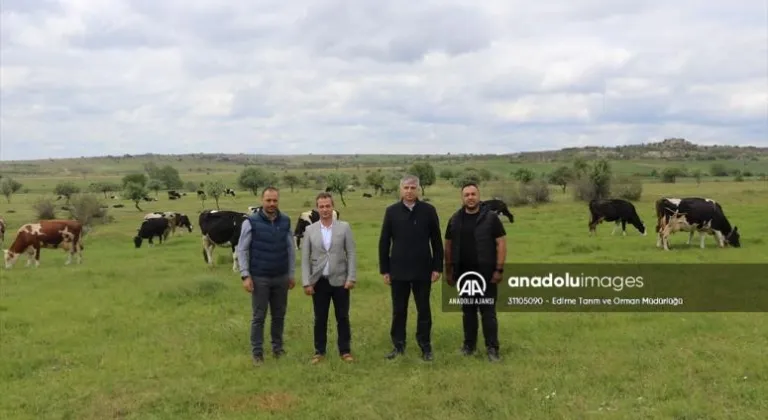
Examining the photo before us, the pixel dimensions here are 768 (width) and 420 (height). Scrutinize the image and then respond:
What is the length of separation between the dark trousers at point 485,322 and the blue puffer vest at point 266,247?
Result: 276 cm

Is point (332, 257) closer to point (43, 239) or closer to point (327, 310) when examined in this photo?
point (327, 310)

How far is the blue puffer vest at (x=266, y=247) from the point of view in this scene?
9.34m

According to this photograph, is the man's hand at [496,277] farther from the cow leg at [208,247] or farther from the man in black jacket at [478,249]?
the cow leg at [208,247]

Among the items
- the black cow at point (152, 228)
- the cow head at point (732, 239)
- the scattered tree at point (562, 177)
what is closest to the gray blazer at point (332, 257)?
the cow head at point (732, 239)

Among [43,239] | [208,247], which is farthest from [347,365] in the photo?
[43,239]

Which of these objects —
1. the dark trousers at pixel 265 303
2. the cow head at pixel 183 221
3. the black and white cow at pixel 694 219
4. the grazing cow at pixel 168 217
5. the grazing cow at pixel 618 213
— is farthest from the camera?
the cow head at pixel 183 221

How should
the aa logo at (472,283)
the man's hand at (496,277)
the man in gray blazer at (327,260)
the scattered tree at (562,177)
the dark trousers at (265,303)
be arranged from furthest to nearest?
the scattered tree at (562,177), the dark trousers at (265,303), the man in gray blazer at (327,260), the aa logo at (472,283), the man's hand at (496,277)

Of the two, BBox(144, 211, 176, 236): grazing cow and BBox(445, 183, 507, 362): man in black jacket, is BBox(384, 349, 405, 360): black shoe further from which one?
BBox(144, 211, 176, 236): grazing cow

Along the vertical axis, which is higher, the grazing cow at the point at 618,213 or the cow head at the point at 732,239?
the grazing cow at the point at 618,213

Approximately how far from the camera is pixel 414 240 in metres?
8.98

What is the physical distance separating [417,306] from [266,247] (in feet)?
7.59

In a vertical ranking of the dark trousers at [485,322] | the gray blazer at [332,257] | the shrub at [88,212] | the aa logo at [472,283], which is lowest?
the shrub at [88,212]

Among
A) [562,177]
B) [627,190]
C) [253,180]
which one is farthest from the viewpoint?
[253,180]

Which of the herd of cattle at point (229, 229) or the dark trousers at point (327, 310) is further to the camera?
the herd of cattle at point (229, 229)
